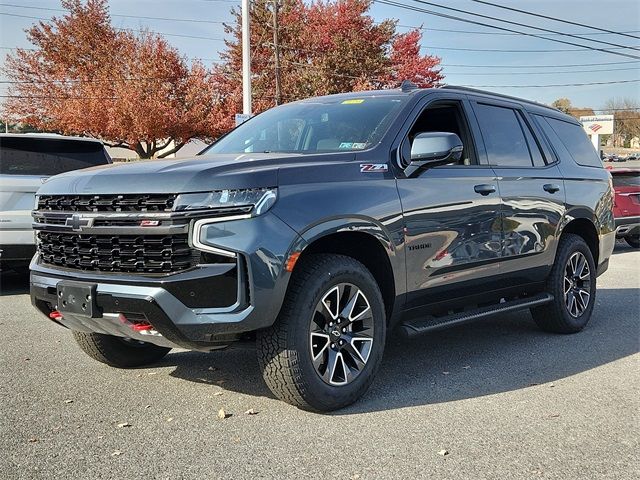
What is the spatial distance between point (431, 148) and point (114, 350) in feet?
8.65

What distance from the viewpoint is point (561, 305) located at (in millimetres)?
5980

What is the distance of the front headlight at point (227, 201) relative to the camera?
353 cm

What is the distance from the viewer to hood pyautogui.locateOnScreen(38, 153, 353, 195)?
3.57 m

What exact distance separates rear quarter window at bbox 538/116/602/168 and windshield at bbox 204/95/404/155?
2234mm

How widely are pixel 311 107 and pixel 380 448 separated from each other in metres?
2.84

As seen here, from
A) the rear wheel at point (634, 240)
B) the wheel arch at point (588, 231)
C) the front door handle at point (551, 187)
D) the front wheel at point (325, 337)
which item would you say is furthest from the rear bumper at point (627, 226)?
the front wheel at point (325, 337)

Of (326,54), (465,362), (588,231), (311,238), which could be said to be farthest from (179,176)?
(326,54)

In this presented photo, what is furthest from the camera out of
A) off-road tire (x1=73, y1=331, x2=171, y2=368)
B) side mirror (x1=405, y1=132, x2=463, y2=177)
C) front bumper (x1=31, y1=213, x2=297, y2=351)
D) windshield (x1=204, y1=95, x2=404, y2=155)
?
off-road tire (x1=73, y1=331, x2=171, y2=368)

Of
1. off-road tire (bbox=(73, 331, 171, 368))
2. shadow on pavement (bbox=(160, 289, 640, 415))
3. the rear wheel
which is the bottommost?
the rear wheel

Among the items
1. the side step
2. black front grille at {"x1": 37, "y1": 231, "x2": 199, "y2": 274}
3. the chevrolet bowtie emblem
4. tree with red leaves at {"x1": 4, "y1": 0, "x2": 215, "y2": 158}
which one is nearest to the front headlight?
black front grille at {"x1": 37, "y1": 231, "x2": 199, "y2": 274}

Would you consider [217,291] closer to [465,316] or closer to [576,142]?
[465,316]

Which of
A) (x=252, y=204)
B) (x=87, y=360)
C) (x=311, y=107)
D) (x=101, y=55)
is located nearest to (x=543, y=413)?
(x=252, y=204)

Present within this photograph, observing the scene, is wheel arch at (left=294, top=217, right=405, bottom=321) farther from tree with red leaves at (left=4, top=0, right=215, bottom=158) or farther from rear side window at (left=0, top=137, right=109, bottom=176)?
tree with red leaves at (left=4, top=0, right=215, bottom=158)

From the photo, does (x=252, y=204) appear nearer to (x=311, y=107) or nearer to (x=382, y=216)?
(x=382, y=216)
